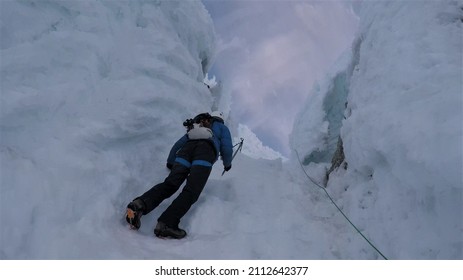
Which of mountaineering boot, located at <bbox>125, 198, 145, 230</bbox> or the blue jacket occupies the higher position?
mountaineering boot, located at <bbox>125, 198, 145, 230</bbox>

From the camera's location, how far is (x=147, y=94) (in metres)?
5.97

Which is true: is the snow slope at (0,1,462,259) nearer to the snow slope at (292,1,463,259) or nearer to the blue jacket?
the snow slope at (292,1,463,259)

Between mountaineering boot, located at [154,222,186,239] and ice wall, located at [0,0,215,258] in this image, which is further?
mountaineering boot, located at [154,222,186,239]

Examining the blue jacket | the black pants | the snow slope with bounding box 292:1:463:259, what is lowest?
the blue jacket

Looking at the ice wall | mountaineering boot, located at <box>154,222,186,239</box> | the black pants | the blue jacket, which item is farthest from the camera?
the blue jacket

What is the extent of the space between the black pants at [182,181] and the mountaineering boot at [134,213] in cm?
8

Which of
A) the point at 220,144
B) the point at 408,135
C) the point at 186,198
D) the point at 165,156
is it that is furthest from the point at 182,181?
the point at 408,135

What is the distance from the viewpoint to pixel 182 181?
14.3 feet

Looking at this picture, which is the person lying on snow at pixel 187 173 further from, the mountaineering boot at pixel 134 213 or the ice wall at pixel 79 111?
the ice wall at pixel 79 111

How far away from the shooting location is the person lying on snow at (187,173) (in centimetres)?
379

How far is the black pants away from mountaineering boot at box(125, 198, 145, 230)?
0.08 m

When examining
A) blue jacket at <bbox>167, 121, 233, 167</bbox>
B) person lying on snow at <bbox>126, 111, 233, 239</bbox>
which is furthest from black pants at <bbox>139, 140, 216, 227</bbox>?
blue jacket at <bbox>167, 121, 233, 167</bbox>

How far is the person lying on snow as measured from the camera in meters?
3.79

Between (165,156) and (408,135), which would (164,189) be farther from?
(408,135)
